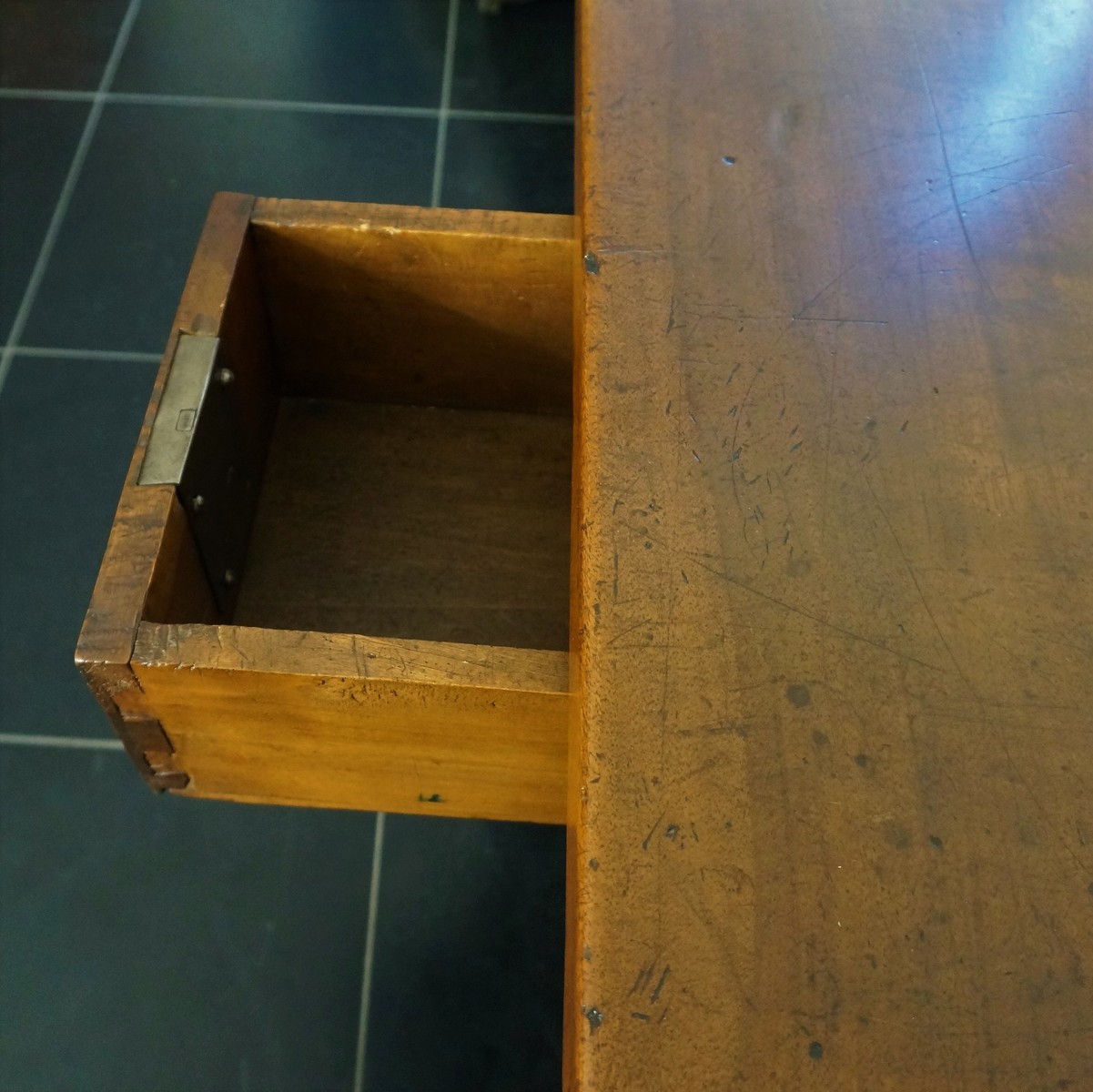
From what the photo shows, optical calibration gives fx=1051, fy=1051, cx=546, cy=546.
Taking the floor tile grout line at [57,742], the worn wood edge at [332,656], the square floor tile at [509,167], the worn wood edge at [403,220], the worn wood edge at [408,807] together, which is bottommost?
the floor tile grout line at [57,742]

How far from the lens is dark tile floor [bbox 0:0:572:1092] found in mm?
962

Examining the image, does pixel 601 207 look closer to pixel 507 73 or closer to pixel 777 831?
pixel 777 831

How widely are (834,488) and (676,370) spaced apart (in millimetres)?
117

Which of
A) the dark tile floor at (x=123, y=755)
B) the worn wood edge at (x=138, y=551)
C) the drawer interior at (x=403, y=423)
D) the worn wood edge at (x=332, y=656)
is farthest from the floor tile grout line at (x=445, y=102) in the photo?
the worn wood edge at (x=332, y=656)

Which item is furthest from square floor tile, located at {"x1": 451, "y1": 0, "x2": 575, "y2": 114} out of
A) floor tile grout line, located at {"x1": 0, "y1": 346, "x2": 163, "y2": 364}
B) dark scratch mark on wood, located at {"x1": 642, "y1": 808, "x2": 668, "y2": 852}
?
dark scratch mark on wood, located at {"x1": 642, "y1": 808, "x2": 668, "y2": 852}

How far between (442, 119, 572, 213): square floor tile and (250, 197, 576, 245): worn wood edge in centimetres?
69

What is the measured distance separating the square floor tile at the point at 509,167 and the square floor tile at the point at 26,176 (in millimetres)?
563

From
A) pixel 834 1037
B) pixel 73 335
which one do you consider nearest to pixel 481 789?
pixel 834 1037

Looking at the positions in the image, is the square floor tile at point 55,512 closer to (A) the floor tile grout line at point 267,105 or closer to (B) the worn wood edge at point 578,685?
(A) the floor tile grout line at point 267,105

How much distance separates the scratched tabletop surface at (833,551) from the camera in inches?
18.0

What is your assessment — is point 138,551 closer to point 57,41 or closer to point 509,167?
point 509,167

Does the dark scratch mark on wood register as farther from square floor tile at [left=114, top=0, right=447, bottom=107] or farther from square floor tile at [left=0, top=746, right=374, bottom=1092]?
square floor tile at [left=114, top=0, right=447, bottom=107]

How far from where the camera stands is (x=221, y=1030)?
0.96 m

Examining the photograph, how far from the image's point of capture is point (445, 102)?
1.64m
